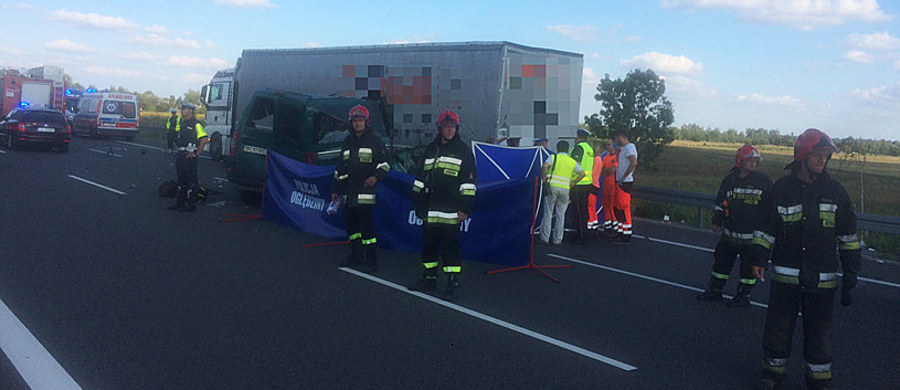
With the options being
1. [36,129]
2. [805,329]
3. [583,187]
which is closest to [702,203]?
[583,187]

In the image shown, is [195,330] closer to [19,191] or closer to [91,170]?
[19,191]

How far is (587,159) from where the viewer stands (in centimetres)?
1118

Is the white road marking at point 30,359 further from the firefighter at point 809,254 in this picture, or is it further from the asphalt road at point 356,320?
the firefighter at point 809,254

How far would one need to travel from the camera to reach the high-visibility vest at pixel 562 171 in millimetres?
10648

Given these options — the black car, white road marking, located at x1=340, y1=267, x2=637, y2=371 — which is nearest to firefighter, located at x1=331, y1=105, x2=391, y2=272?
white road marking, located at x1=340, y1=267, x2=637, y2=371

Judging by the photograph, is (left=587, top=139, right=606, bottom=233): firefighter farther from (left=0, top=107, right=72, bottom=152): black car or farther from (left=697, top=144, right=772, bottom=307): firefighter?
(left=0, top=107, right=72, bottom=152): black car

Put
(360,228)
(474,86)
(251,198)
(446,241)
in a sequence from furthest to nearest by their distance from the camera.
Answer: (474,86) → (251,198) → (360,228) → (446,241)

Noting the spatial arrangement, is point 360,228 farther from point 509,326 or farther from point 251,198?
point 251,198

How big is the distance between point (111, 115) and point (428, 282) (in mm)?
31589

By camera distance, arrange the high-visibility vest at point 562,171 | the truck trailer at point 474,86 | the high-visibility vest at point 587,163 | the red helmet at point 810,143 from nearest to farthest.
Result: the red helmet at point 810,143, the high-visibility vest at point 562,171, the high-visibility vest at point 587,163, the truck trailer at point 474,86

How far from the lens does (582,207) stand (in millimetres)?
11117

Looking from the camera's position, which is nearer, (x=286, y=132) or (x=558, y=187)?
(x=558, y=187)

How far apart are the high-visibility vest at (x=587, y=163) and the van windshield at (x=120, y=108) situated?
29.4 meters

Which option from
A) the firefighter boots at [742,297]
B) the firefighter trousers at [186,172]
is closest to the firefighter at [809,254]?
the firefighter boots at [742,297]
